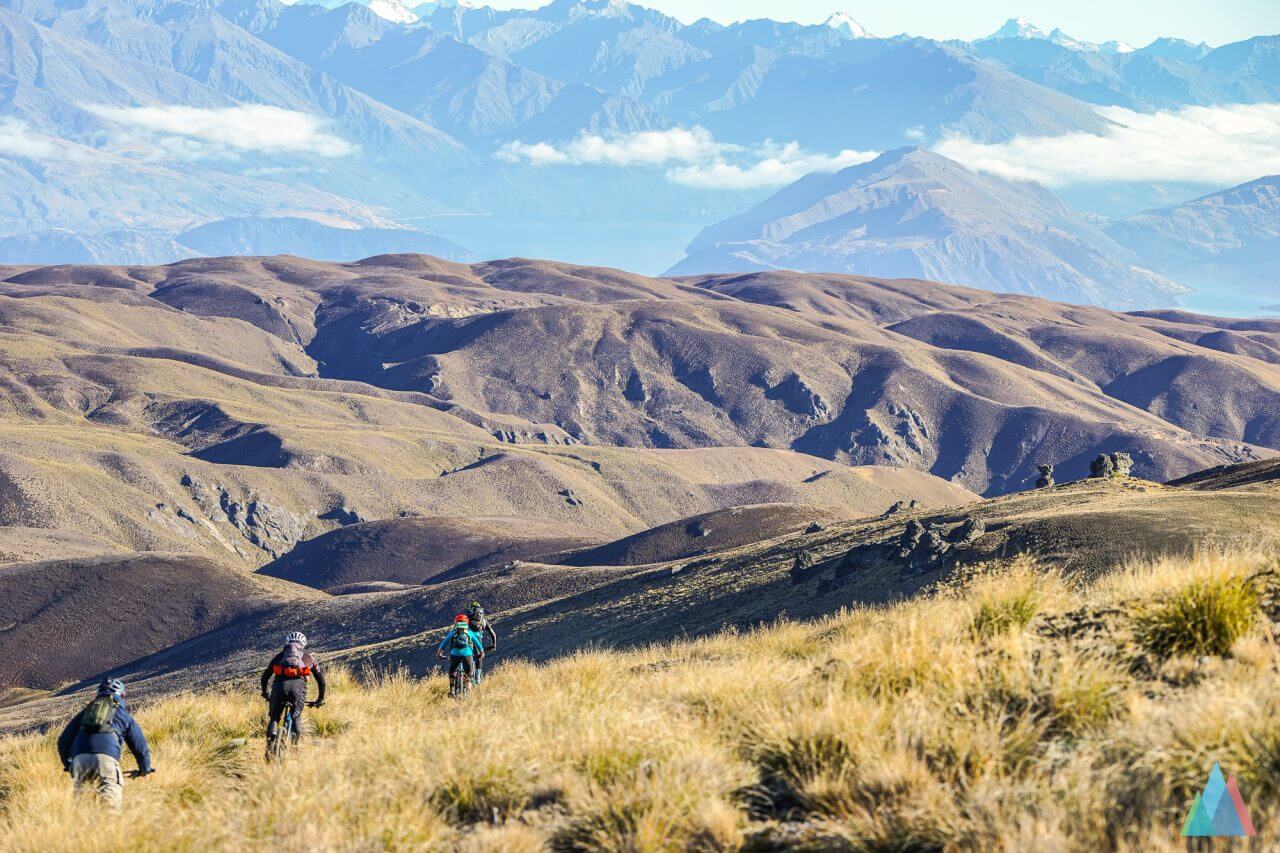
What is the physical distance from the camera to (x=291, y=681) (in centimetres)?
1411

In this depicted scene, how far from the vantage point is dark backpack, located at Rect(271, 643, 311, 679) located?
1415 centimetres

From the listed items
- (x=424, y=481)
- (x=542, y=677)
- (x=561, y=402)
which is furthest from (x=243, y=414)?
(x=542, y=677)

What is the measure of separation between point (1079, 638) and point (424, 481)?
135 meters

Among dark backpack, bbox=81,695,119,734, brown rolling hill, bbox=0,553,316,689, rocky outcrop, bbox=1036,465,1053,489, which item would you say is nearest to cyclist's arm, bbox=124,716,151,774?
dark backpack, bbox=81,695,119,734

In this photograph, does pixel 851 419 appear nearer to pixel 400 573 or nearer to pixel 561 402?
pixel 561 402

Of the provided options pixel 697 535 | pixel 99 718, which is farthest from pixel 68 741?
pixel 697 535

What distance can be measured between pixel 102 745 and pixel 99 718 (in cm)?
25

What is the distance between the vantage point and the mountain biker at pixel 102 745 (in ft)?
36.7

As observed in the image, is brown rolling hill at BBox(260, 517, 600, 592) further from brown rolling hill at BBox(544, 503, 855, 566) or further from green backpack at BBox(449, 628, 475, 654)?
green backpack at BBox(449, 628, 475, 654)

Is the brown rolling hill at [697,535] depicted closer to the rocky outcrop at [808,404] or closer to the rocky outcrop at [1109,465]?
the rocky outcrop at [1109,465]

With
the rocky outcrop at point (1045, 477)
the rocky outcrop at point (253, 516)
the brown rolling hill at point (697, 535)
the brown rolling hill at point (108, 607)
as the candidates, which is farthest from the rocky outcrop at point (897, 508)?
the rocky outcrop at point (253, 516)

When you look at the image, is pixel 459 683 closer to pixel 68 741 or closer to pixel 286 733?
pixel 286 733

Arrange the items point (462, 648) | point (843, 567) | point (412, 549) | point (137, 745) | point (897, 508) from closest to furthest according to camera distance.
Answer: point (137, 745), point (462, 648), point (843, 567), point (897, 508), point (412, 549)

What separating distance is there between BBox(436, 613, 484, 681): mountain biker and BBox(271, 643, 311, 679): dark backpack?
168 inches
